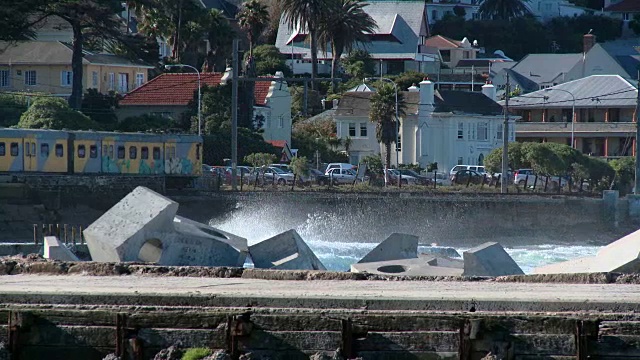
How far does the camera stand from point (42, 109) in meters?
64.5

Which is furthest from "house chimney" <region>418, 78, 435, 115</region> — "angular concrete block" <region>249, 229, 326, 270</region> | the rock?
the rock

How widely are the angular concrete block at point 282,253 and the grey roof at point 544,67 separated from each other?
8675cm

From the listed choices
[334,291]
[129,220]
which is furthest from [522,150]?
[334,291]

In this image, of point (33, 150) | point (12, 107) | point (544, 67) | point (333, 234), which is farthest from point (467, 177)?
point (544, 67)

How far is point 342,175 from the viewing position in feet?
226

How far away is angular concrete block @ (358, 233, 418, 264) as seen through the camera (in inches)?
978

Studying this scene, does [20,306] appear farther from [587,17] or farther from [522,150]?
[587,17]

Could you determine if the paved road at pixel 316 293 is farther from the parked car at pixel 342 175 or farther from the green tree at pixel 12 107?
the green tree at pixel 12 107

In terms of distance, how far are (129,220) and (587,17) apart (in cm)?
12550

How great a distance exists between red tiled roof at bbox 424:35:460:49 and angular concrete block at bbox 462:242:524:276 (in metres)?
99.0

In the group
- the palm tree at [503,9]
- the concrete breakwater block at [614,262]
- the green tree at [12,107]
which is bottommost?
the concrete breakwater block at [614,262]

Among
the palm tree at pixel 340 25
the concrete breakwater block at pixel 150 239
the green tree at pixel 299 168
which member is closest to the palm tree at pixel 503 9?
Result: the palm tree at pixel 340 25

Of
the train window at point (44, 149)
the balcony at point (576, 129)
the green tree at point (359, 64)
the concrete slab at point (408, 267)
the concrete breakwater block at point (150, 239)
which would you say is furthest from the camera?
the green tree at point (359, 64)

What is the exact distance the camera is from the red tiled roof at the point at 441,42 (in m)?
122
